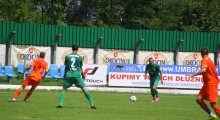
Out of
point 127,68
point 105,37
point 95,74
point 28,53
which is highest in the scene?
point 105,37

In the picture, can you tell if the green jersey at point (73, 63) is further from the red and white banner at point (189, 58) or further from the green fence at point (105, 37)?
the red and white banner at point (189, 58)

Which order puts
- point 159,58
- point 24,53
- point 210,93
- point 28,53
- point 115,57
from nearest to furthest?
point 210,93 < point 24,53 < point 28,53 < point 115,57 < point 159,58

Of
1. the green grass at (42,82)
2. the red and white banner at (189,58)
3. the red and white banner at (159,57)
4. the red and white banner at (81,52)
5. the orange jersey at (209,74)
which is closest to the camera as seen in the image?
the orange jersey at (209,74)

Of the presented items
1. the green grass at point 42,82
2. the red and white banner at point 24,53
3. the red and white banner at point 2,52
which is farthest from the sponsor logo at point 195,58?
the red and white banner at point 2,52

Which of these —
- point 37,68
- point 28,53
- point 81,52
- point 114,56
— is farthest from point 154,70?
point 28,53

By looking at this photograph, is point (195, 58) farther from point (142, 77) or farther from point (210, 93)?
point (210, 93)

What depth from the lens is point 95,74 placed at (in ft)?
125

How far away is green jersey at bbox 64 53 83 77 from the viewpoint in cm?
2178

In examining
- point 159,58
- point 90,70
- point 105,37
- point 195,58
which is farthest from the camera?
point 195,58

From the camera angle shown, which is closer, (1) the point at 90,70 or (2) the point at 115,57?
(1) the point at 90,70

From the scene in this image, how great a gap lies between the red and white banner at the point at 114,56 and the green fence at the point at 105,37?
33.5 inches

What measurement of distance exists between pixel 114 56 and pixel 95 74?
835 centimetres

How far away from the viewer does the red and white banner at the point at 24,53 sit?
44125 millimetres

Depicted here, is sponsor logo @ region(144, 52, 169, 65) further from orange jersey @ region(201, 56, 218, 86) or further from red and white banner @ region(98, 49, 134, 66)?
orange jersey @ region(201, 56, 218, 86)
